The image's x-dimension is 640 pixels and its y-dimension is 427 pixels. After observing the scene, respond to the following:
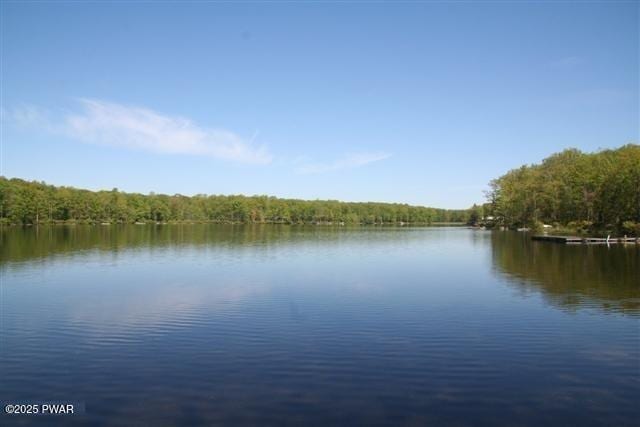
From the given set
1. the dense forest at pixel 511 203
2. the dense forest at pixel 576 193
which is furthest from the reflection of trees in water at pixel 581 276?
the dense forest at pixel 511 203

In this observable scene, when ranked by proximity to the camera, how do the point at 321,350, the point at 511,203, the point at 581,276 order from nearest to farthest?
the point at 321,350 < the point at 581,276 < the point at 511,203

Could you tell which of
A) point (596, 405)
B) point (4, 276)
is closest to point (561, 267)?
point (596, 405)

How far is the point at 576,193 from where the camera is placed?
82.4 m

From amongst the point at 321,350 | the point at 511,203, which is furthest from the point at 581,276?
the point at 511,203

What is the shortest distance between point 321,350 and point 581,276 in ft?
74.0

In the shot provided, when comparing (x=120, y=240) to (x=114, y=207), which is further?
(x=114, y=207)

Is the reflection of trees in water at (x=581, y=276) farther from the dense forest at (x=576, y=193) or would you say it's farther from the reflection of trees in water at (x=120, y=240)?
the reflection of trees in water at (x=120, y=240)

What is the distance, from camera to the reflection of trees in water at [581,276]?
21.6m

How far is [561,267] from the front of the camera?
34.5 meters

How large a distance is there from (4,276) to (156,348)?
60.8 feet

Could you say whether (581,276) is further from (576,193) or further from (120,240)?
(576,193)

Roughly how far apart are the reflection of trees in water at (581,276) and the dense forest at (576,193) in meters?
24.0

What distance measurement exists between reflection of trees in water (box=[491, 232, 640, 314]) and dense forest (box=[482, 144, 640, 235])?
24.0 m

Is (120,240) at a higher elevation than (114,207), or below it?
below
